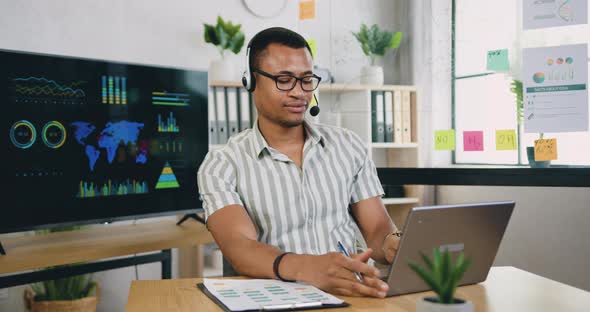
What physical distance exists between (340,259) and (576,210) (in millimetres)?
1823

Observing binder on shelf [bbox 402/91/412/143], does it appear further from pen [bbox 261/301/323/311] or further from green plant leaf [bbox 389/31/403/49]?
pen [bbox 261/301/323/311]

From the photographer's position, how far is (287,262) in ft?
3.93

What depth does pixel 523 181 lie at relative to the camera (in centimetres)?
200

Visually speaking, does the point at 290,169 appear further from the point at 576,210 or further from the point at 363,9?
the point at 576,210

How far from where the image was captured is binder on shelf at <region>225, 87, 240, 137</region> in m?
3.03

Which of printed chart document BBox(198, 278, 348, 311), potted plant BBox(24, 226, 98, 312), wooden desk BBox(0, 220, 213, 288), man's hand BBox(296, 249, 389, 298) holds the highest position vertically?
man's hand BBox(296, 249, 389, 298)

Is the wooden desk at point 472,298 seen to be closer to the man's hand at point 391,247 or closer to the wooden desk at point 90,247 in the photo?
the man's hand at point 391,247

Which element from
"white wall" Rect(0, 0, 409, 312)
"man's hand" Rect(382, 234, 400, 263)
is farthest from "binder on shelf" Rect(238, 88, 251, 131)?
"man's hand" Rect(382, 234, 400, 263)

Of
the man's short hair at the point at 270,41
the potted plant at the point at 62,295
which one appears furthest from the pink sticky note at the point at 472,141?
the potted plant at the point at 62,295

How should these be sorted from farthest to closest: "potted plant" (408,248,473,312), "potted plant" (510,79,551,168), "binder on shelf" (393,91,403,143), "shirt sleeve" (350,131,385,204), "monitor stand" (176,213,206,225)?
"monitor stand" (176,213,206,225), "binder on shelf" (393,91,403,143), "potted plant" (510,79,551,168), "shirt sleeve" (350,131,385,204), "potted plant" (408,248,473,312)

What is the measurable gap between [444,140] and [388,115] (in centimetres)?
38

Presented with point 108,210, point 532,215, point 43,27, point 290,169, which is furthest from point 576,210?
point 43,27

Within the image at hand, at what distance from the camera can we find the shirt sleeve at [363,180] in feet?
5.61

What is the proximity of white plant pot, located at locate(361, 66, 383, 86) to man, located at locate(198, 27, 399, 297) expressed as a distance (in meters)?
0.66
